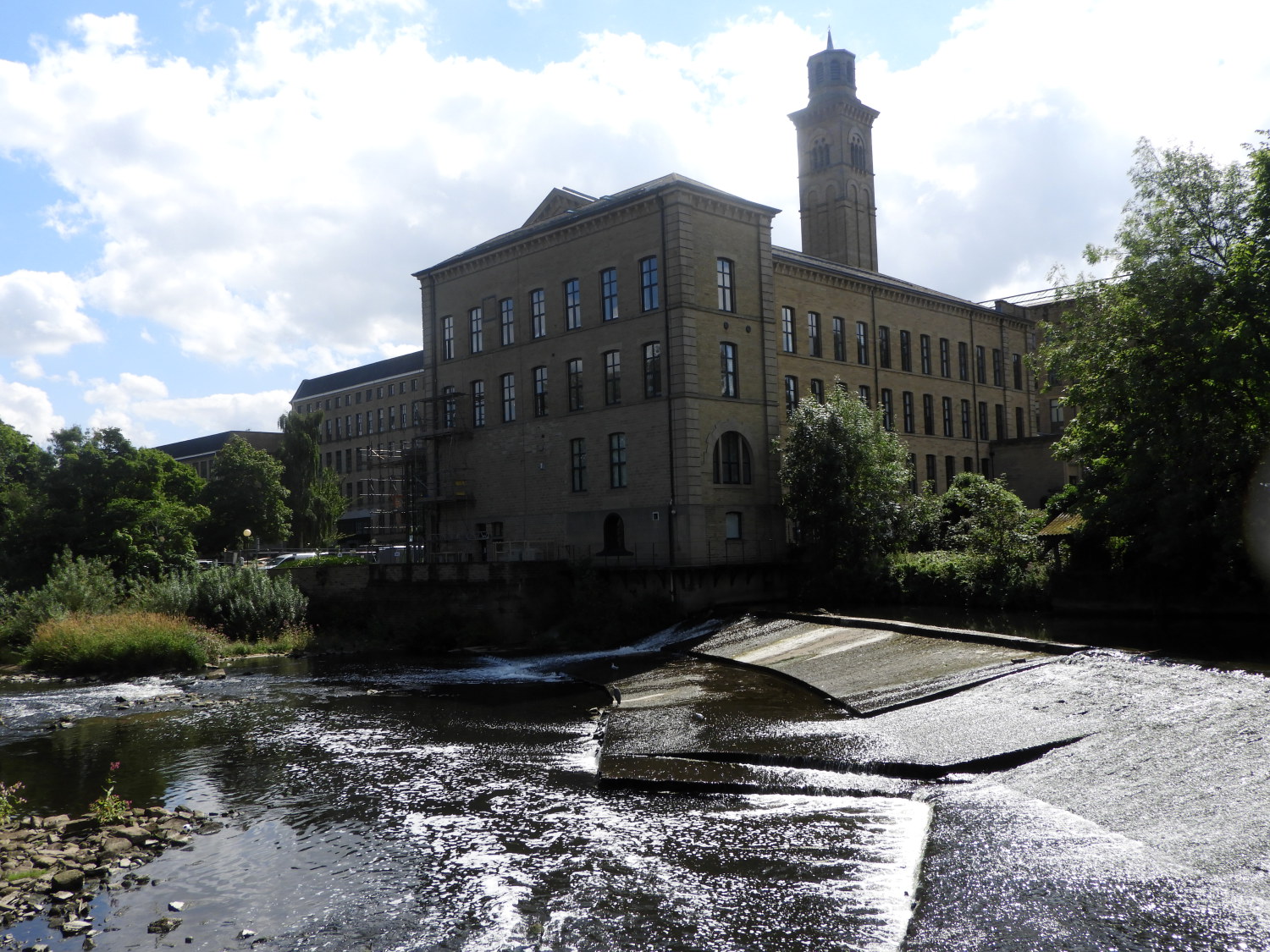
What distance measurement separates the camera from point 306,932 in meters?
9.62

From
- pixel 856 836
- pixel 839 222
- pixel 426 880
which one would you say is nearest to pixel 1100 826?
pixel 856 836

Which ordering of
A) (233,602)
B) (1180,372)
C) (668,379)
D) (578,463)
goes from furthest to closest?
(578,463) < (233,602) < (668,379) < (1180,372)

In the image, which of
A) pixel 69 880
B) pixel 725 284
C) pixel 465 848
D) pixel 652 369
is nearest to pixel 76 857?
pixel 69 880

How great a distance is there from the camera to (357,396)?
96.1 m

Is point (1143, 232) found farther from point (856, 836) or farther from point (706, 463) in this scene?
point (856, 836)

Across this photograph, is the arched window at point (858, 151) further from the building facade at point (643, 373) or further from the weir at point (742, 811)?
the weir at point (742, 811)

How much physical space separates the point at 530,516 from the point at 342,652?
9.96m

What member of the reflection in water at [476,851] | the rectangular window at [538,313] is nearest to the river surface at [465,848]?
the reflection in water at [476,851]

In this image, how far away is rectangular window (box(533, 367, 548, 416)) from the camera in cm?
4078

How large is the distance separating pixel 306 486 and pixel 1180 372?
62127mm

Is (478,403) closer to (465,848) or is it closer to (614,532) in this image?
(614,532)

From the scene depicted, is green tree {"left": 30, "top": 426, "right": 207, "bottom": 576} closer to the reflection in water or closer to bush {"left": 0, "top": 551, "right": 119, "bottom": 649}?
bush {"left": 0, "top": 551, "right": 119, "bottom": 649}

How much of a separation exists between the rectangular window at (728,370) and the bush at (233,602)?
18635 mm

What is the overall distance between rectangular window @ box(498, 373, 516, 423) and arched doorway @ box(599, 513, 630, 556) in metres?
7.60
